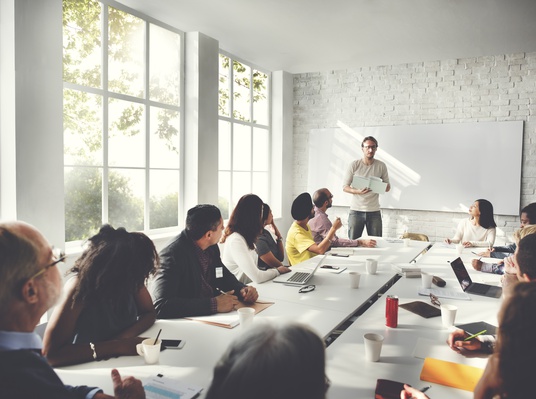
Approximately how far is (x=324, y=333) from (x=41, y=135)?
8.83 feet

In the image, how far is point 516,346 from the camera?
0.98m

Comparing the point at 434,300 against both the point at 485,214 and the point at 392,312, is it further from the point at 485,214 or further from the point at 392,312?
the point at 485,214

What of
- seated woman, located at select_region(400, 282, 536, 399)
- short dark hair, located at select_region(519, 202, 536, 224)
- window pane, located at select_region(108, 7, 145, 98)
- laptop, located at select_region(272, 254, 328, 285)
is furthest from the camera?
window pane, located at select_region(108, 7, 145, 98)

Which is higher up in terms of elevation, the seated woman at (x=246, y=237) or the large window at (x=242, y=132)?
the large window at (x=242, y=132)

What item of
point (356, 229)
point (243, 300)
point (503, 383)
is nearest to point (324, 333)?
point (243, 300)

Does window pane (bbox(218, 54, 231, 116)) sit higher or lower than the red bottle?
higher

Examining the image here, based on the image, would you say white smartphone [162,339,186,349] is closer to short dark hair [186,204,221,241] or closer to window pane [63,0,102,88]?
short dark hair [186,204,221,241]

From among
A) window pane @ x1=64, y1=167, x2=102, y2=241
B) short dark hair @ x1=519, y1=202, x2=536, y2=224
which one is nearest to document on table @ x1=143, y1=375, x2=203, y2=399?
window pane @ x1=64, y1=167, x2=102, y2=241

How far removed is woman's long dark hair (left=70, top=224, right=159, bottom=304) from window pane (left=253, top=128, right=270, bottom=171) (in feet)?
16.1

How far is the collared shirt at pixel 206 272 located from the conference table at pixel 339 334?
316 mm

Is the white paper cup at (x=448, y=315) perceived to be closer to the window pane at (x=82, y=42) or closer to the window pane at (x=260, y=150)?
the window pane at (x=82, y=42)

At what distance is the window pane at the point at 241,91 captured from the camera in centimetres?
605

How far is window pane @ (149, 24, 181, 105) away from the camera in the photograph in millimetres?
4602

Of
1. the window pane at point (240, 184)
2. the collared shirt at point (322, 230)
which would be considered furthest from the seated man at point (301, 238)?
the window pane at point (240, 184)
